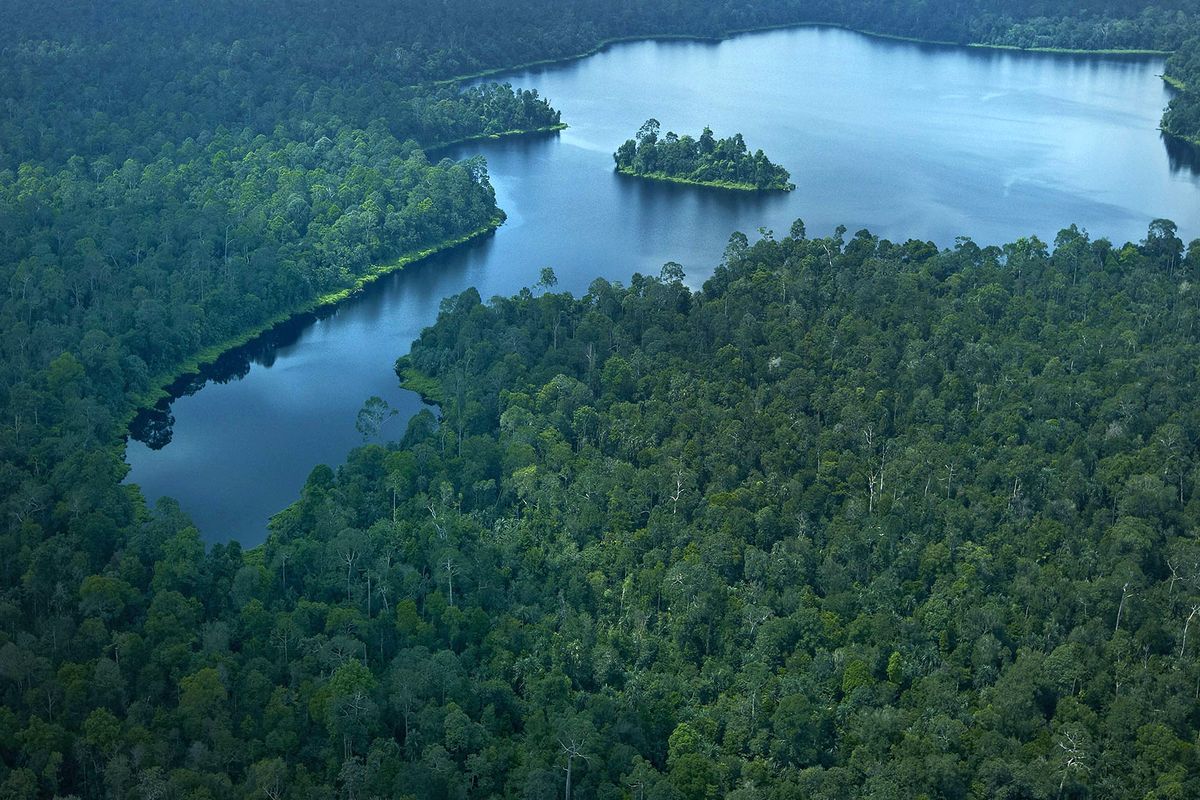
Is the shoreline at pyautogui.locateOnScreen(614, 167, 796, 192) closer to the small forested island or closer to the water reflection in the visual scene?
the small forested island

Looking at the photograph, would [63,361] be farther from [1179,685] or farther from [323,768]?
[1179,685]

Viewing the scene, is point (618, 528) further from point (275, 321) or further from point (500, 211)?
point (500, 211)

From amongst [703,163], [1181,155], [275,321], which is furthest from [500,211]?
[1181,155]

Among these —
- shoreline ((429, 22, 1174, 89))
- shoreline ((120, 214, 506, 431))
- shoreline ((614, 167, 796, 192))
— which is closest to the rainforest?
shoreline ((120, 214, 506, 431))

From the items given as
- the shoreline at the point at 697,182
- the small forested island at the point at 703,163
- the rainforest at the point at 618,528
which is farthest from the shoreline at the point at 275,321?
the small forested island at the point at 703,163

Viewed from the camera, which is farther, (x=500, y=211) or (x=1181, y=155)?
(x=1181, y=155)

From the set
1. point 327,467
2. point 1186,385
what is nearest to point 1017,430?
point 1186,385

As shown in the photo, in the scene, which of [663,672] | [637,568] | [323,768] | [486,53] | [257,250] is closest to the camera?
[323,768]
